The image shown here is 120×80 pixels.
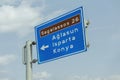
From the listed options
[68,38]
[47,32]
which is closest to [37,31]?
[47,32]

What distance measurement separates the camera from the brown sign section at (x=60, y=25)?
16.9 m

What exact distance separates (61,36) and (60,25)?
0.42 meters

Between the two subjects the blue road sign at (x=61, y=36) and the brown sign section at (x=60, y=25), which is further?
the brown sign section at (x=60, y=25)

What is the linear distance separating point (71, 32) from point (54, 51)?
95cm

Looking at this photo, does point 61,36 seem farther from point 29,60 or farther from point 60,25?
point 29,60

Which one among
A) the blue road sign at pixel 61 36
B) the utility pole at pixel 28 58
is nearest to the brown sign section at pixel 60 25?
the blue road sign at pixel 61 36

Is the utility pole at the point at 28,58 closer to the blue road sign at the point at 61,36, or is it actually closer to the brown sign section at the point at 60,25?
Answer: the blue road sign at the point at 61,36

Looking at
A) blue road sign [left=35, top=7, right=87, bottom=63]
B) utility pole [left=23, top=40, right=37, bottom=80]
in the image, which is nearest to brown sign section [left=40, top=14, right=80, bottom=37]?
blue road sign [left=35, top=7, right=87, bottom=63]

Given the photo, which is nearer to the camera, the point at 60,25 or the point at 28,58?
the point at 60,25

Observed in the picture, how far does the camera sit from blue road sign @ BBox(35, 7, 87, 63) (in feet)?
54.5

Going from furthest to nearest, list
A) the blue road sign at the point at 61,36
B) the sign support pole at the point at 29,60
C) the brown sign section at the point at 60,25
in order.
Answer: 1. the sign support pole at the point at 29,60
2. the brown sign section at the point at 60,25
3. the blue road sign at the point at 61,36

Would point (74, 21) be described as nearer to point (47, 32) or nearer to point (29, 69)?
point (47, 32)

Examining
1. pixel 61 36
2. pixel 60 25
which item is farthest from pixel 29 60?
pixel 60 25

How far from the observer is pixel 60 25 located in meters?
17.3
